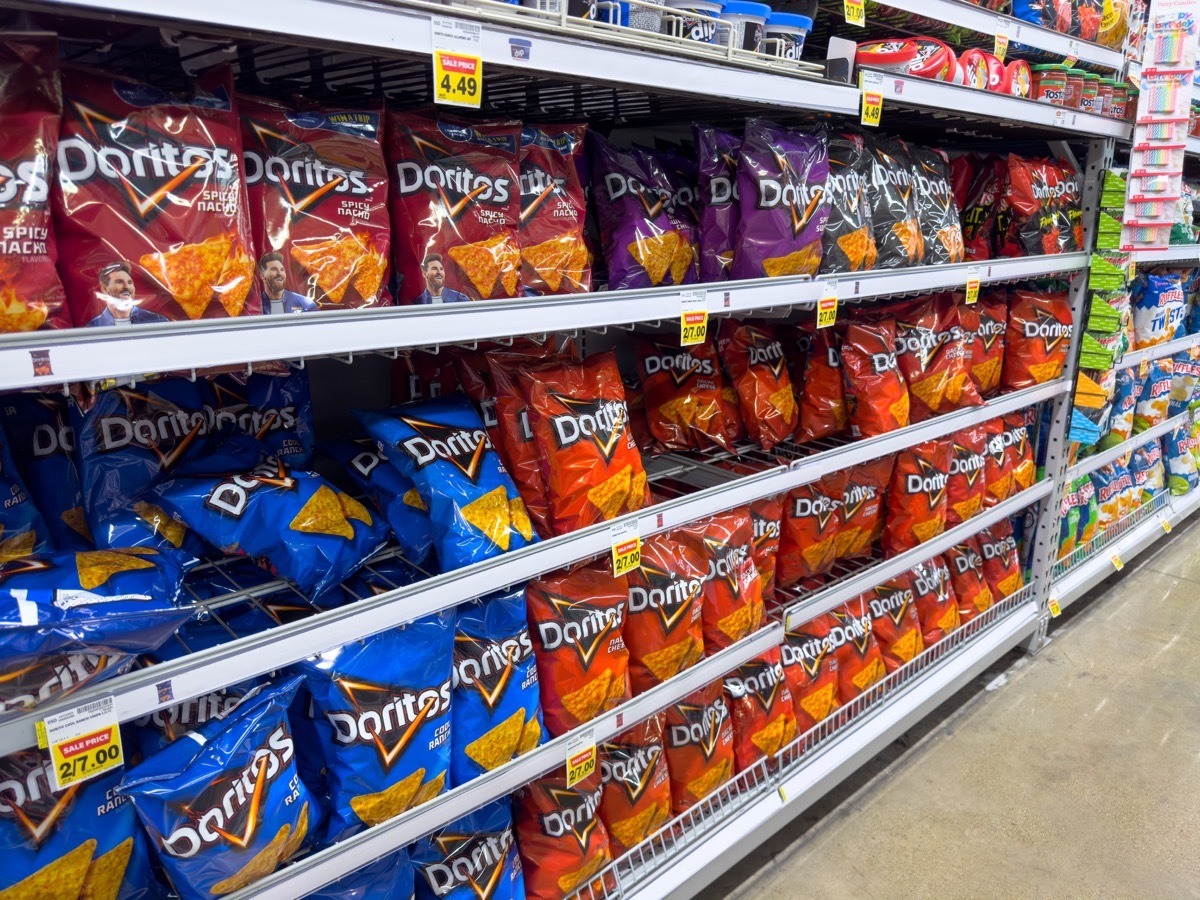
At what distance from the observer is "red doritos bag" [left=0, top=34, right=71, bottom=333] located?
786 millimetres

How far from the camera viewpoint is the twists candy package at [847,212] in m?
1.66

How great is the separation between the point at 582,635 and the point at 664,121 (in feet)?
3.96

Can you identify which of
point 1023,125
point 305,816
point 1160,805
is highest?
point 1023,125

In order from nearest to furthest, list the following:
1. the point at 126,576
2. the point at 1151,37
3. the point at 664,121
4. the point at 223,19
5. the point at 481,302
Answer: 1. the point at 223,19
2. the point at 126,576
3. the point at 481,302
4. the point at 664,121
5. the point at 1151,37

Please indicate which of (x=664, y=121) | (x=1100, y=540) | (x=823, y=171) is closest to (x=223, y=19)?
(x=823, y=171)

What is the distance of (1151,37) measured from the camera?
229cm

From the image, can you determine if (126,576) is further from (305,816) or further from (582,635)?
(582,635)

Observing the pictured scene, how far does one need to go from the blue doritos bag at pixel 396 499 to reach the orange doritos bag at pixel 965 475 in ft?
5.13

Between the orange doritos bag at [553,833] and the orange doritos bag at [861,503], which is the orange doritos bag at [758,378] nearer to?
the orange doritos bag at [861,503]

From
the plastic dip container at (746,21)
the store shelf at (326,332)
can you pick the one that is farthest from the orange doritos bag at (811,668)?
the plastic dip container at (746,21)

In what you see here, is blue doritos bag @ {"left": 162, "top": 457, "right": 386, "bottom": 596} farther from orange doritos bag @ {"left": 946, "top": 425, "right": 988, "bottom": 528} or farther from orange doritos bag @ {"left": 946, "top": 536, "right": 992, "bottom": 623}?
orange doritos bag @ {"left": 946, "top": 536, "right": 992, "bottom": 623}

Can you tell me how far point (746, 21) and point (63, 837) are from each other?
59.3 inches

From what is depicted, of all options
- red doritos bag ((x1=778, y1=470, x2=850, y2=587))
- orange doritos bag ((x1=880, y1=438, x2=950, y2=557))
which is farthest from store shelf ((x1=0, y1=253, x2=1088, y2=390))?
orange doritos bag ((x1=880, y1=438, x2=950, y2=557))

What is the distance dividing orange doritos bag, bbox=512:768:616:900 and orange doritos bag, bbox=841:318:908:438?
1.05m
